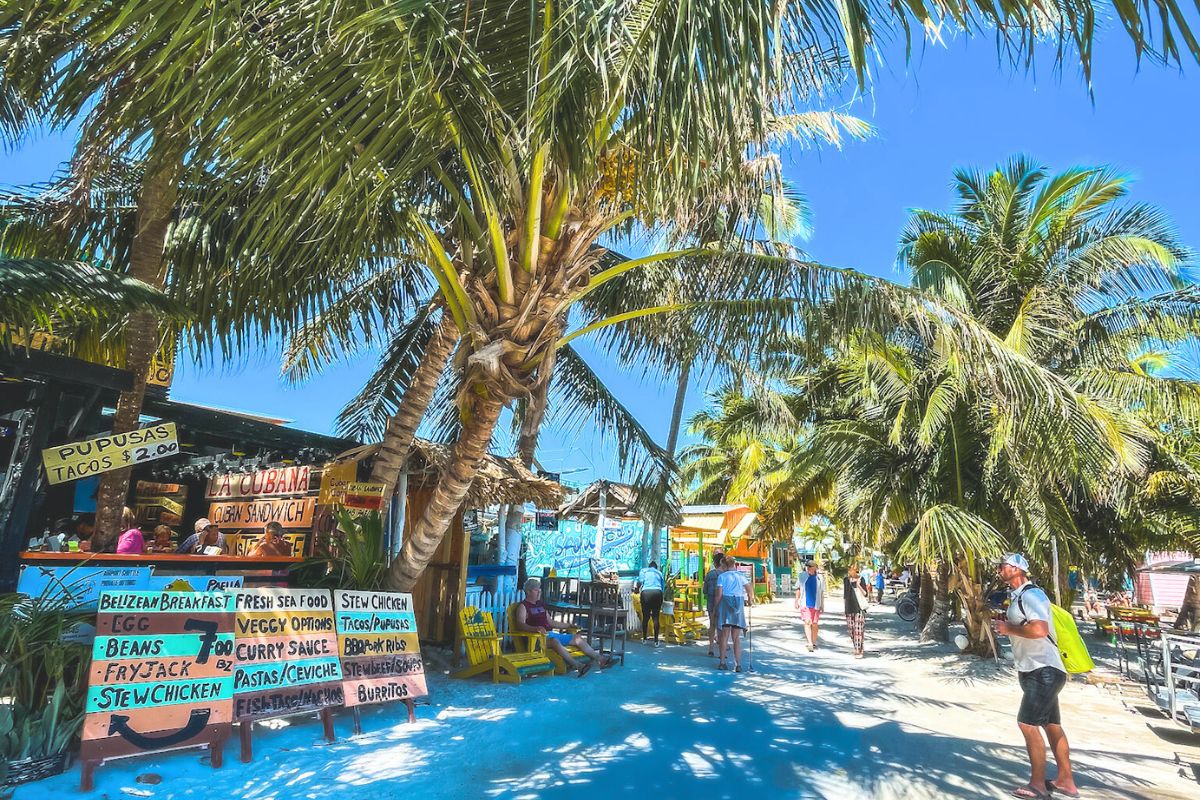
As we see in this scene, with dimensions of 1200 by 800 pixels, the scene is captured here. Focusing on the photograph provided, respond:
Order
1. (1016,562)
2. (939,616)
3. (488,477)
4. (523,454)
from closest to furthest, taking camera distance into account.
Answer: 1. (1016,562)
2. (488,477)
3. (523,454)
4. (939,616)

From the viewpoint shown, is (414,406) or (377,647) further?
(414,406)

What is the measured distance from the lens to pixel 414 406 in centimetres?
863

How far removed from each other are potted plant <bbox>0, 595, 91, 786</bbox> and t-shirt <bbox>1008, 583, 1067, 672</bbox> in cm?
662

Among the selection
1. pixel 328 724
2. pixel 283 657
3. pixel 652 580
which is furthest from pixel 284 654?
pixel 652 580

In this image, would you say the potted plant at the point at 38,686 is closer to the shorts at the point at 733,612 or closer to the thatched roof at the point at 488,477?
the thatched roof at the point at 488,477

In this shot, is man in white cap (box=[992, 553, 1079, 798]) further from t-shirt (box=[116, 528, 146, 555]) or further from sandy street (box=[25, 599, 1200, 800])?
t-shirt (box=[116, 528, 146, 555])

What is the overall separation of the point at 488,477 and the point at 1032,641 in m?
6.29

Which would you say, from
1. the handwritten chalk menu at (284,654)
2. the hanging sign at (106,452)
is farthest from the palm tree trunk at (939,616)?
the hanging sign at (106,452)

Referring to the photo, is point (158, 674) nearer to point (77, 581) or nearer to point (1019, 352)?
point (77, 581)

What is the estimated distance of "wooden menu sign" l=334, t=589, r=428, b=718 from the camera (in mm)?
6074

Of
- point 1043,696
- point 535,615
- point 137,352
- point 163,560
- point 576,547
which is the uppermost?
point 137,352

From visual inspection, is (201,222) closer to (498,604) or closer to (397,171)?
(397,171)

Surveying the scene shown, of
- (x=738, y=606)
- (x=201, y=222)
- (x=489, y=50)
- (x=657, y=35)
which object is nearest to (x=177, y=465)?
(x=201, y=222)

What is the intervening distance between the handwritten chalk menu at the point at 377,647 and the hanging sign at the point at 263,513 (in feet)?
10.6
